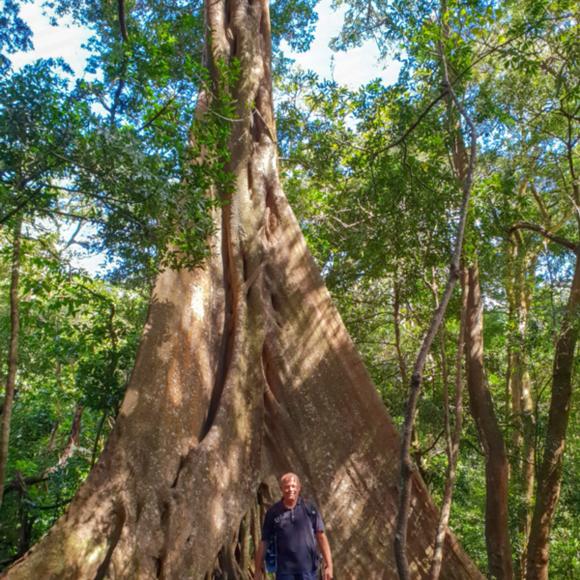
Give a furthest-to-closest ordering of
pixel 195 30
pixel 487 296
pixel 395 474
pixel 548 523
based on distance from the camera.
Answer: pixel 487 296
pixel 195 30
pixel 548 523
pixel 395 474

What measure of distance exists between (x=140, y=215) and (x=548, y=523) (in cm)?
531

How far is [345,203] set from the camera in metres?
7.68

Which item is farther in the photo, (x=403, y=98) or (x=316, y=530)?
(x=403, y=98)

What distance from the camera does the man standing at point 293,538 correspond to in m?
3.46

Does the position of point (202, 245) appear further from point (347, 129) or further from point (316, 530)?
point (347, 129)

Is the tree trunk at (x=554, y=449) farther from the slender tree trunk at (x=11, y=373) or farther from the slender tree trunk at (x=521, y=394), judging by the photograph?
the slender tree trunk at (x=11, y=373)

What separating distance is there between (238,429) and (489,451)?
345 centimetres

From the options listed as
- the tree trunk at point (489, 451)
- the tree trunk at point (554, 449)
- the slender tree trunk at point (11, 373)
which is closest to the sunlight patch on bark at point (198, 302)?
the slender tree trunk at point (11, 373)

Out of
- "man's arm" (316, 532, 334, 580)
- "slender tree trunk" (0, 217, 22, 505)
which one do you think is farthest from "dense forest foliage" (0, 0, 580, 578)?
"man's arm" (316, 532, 334, 580)

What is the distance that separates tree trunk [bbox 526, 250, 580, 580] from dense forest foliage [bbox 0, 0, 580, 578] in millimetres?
33

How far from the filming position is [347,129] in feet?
25.1

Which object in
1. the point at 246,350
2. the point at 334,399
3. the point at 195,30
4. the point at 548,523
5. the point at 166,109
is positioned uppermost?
the point at 195,30

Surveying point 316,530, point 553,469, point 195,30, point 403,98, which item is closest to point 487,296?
point 553,469

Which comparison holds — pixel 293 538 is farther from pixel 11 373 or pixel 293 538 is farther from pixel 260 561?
pixel 11 373
